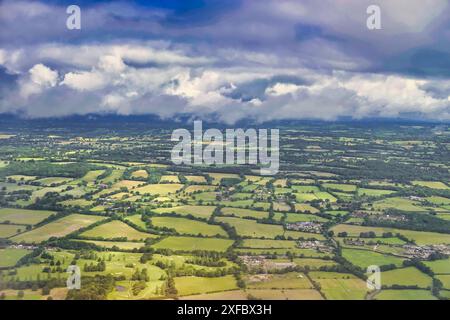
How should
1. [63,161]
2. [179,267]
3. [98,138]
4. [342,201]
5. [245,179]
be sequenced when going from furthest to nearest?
1. [98,138]
2. [63,161]
3. [245,179]
4. [342,201]
5. [179,267]

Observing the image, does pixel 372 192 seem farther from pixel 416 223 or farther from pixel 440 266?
pixel 440 266

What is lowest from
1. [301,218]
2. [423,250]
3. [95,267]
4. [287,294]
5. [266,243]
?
[287,294]

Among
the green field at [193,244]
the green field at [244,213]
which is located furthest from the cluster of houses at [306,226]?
the green field at [193,244]

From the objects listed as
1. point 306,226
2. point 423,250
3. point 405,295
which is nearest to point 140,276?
point 405,295

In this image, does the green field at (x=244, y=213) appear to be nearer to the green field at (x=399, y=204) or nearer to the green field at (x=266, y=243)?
the green field at (x=266, y=243)

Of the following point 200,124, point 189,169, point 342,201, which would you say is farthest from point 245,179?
point 200,124

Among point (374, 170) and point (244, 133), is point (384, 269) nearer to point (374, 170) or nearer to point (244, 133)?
point (374, 170)

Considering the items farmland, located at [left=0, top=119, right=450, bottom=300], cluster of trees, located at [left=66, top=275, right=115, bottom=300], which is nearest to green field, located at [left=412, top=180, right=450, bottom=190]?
farmland, located at [left=0, top=119, right=450, bottom=300]
